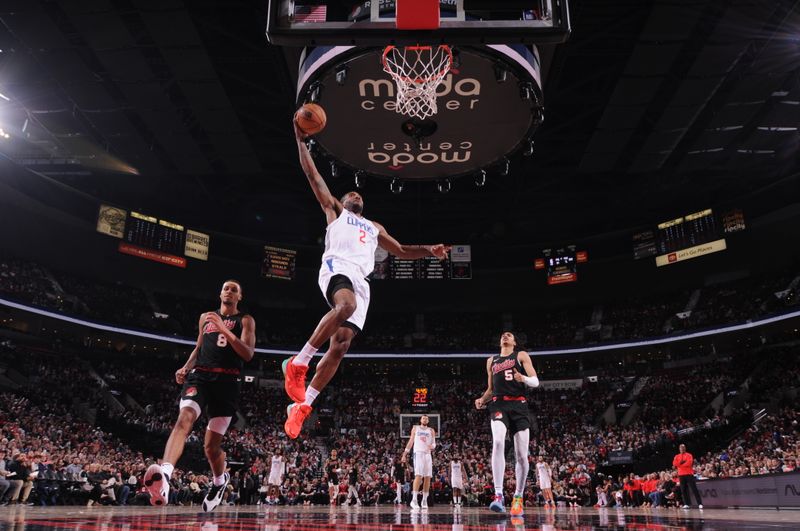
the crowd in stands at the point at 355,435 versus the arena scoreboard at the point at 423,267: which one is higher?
the arena scoreboard at the point at 423,267

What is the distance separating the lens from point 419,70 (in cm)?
1083

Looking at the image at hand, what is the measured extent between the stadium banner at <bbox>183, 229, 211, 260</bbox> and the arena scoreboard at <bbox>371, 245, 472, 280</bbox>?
28.7ft

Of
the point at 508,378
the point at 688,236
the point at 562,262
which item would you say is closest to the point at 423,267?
the point at 562,262

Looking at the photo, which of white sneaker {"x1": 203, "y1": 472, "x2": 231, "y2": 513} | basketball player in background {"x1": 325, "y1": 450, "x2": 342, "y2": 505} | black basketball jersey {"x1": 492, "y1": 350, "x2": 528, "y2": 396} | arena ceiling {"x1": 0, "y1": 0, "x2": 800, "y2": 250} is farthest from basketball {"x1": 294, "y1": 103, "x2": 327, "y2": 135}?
basketball player in background {"x1": 325, "y1": 450, "x2": 342, "y2": 505}

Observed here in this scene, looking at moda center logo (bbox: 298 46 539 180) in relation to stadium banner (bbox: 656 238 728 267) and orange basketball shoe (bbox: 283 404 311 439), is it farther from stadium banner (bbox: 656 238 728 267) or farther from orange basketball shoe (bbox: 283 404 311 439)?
stadium banner (bbox: 656 238 728 267)

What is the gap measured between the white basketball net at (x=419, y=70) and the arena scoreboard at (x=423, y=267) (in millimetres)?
17774

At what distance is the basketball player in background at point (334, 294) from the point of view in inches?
196

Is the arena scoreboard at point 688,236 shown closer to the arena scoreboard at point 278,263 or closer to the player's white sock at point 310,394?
the arena scoreboard at point 278,263

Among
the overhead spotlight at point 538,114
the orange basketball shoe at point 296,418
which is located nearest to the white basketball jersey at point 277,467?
the overhead spotlight at point 538,114

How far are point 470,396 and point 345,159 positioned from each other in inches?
818

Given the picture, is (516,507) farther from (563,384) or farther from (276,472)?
(563,384)

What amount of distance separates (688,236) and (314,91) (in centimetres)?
2251

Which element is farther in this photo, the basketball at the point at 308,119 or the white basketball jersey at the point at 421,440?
the white basketball jersey at the point at 421,440

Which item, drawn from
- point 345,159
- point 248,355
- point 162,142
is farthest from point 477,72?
point 162,142
